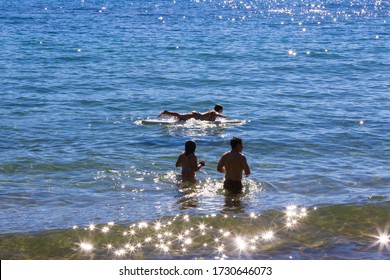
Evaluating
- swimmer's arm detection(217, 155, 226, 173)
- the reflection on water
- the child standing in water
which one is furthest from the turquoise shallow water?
swimmer's arm detection(217, 155, 226, 173)

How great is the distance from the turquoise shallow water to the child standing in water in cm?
29

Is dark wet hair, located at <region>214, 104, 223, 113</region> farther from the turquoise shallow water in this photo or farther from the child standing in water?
the child standing in water

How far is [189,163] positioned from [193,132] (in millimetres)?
Result: 4976

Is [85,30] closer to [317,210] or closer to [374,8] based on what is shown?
[374,8]

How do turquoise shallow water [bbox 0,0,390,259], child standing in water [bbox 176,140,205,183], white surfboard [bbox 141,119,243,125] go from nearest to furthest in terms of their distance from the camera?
turquoise shallow water [bbox 0,0,390,259] < child standing in water [bbox 176,140,205,183] < white surfboard [bbox 141,119,243,125]

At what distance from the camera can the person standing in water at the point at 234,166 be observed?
13.5 m

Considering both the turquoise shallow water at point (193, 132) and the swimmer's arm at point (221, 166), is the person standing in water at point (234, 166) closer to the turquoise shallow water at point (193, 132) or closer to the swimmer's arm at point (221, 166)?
the swimmer's arm at point (221, 166)

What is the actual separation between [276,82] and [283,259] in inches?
664

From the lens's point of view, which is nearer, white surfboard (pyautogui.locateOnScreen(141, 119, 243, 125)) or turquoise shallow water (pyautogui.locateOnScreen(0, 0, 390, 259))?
turquoise shallow water (pyautogui.locateOnScreen(0, 0, 390, 259))

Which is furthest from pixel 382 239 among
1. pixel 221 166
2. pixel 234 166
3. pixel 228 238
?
pixel 221 166

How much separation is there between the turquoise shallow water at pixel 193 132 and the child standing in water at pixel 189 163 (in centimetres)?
29

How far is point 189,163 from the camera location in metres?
14.4

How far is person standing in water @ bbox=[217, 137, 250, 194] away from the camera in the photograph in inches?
531

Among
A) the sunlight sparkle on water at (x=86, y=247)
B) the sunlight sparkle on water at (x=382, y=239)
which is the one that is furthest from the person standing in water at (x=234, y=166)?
the sunlight sparkle on water at (x=86, y=247)
